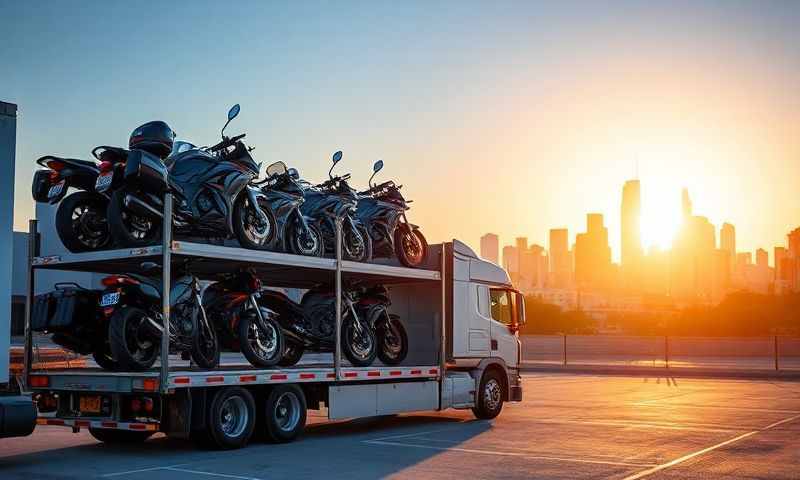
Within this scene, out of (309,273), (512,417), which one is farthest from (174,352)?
(512,417)

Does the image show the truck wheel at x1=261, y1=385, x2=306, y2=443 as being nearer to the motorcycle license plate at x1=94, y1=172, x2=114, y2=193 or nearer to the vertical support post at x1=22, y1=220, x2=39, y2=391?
the vertical support post at x1=22, y1=220, x2=39, y2=391

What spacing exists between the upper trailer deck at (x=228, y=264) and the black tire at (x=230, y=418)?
1.68 metres

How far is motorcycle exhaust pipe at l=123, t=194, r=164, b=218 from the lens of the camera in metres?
11.6

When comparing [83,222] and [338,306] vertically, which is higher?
[83,222]

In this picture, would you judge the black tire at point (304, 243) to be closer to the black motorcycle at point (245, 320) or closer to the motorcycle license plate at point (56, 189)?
the black motorcycle at point (245, 320)

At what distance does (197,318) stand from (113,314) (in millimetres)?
1053

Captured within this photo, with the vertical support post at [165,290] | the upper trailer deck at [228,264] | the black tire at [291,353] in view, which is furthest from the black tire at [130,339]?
the black tire at [291,353]

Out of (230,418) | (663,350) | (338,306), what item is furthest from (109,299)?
(663,350)

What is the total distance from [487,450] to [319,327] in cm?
352

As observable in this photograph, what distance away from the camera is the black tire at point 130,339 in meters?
11.4

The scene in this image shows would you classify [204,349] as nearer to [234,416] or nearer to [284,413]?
[234,416]

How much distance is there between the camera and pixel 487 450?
12.7m

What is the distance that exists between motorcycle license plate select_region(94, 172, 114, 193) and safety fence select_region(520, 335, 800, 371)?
2966cm

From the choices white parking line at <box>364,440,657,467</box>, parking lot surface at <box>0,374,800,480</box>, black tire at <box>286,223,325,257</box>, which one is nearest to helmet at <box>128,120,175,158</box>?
black tire at <box>286,223,325,257</box>
